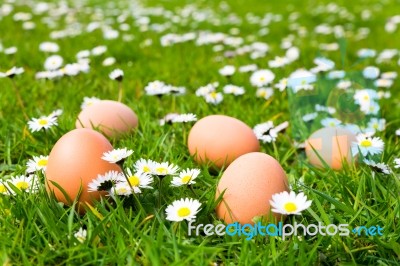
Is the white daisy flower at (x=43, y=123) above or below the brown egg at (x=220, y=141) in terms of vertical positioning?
above

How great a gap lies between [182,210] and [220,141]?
50 cm

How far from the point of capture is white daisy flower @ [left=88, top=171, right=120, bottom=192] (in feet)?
4.70

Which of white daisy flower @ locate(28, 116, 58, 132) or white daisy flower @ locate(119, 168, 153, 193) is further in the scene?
white daisy flower @ locate(28, 116, 58, 132)

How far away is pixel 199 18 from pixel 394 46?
194 centimetres

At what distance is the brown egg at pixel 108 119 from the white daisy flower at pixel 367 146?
0.87 meters

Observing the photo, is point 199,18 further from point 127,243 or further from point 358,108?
point 127,243

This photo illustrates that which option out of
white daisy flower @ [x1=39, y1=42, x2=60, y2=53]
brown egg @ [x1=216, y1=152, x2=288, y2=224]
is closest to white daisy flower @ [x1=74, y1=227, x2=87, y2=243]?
brown egg @ [x1=216, y1=152, x2=288, y2=224]

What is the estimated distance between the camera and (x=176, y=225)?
4.49 feet

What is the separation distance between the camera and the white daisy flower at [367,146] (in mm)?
1784

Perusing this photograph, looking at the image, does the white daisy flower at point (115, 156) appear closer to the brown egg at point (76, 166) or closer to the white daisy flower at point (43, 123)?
the brown egg at point (76, 166)

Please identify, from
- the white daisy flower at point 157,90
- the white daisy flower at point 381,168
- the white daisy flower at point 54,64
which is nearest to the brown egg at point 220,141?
the white daisy flower at point 381,168

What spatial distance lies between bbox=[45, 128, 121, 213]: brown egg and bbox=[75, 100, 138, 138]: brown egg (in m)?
0.50

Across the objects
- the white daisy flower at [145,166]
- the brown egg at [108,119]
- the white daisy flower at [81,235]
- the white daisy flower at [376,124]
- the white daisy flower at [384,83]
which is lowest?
the white daisy flower at [81,235]

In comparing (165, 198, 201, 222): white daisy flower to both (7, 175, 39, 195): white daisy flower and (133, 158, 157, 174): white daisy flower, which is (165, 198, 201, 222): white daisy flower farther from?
(7, 175, 39, 195): white daisy flower
